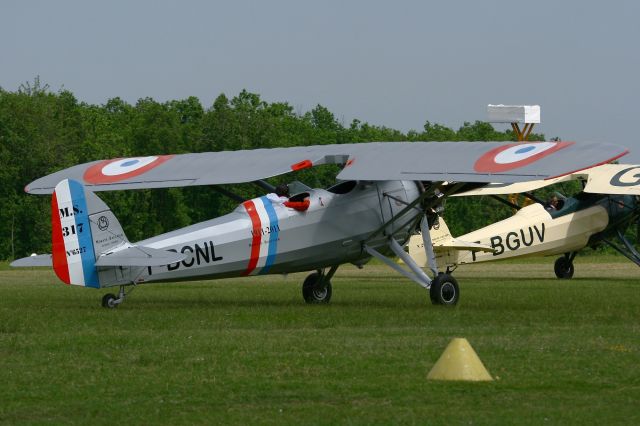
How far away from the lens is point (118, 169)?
19.2m

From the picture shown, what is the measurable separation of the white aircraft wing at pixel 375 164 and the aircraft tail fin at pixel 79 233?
181 cm

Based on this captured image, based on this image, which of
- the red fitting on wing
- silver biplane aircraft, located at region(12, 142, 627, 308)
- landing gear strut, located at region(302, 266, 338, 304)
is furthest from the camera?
landing gear strut, located at region(302, 266, 338, 304)

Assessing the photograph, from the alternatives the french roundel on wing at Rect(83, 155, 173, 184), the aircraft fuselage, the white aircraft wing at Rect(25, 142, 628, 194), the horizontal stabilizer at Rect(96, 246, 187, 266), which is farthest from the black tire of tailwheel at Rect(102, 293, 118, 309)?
the french roundel on wing at Rect(83, 155, 173, 184)

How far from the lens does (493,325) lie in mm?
14047

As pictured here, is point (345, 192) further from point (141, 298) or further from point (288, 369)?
point (288, 369)

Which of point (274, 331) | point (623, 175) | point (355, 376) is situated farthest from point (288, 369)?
point (623, 175)

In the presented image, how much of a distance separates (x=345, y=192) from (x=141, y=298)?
3.70 meters

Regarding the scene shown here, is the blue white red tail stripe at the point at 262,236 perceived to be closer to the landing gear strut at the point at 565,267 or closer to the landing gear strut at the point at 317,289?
the landing gear strut at the point at 317,289

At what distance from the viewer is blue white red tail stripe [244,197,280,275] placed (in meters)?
16.7

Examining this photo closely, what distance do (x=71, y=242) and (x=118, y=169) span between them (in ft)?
12.1

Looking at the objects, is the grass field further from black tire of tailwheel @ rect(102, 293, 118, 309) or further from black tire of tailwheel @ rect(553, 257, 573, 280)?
black tire of tailwheel @ rect(553, 257, 573, 280)

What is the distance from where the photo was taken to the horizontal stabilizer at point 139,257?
1534 cm

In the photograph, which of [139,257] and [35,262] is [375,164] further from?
[35,262]

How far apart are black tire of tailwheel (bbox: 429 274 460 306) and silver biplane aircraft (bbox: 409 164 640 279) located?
24.7 ft
